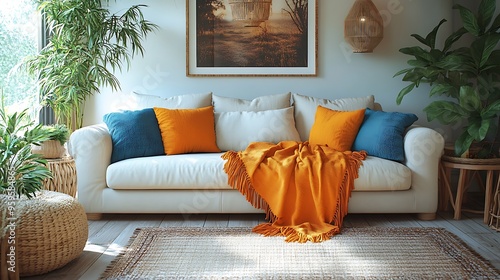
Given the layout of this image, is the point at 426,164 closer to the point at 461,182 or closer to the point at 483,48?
the point at 461,182

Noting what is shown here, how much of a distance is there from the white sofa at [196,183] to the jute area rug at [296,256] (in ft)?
0.93

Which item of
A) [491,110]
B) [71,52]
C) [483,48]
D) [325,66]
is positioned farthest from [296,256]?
[71,52]

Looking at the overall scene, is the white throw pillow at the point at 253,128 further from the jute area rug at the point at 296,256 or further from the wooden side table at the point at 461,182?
the wooden side table at the point at 461,182

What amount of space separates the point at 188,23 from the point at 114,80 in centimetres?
82

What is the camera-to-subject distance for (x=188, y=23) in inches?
212

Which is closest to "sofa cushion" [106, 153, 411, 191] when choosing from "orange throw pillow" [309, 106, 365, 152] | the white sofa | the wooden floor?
the white sofa

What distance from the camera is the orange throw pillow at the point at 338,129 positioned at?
182 inches

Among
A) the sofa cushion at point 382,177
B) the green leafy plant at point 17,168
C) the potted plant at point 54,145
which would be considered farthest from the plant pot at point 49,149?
the sofa cushion at point 382,177

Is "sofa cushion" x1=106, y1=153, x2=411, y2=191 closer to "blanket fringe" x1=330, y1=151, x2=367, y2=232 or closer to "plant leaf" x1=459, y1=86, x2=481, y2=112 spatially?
"blanket fringe" x1=330, y1=151, x2=367, y2=232

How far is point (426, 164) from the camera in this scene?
4.32 metres

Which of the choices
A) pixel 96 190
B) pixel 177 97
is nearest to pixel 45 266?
pixel 96 190

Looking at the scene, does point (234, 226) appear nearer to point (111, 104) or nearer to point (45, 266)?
point (45, 266)

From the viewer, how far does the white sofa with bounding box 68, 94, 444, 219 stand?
4.26 metres

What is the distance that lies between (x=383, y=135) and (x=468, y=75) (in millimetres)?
916
